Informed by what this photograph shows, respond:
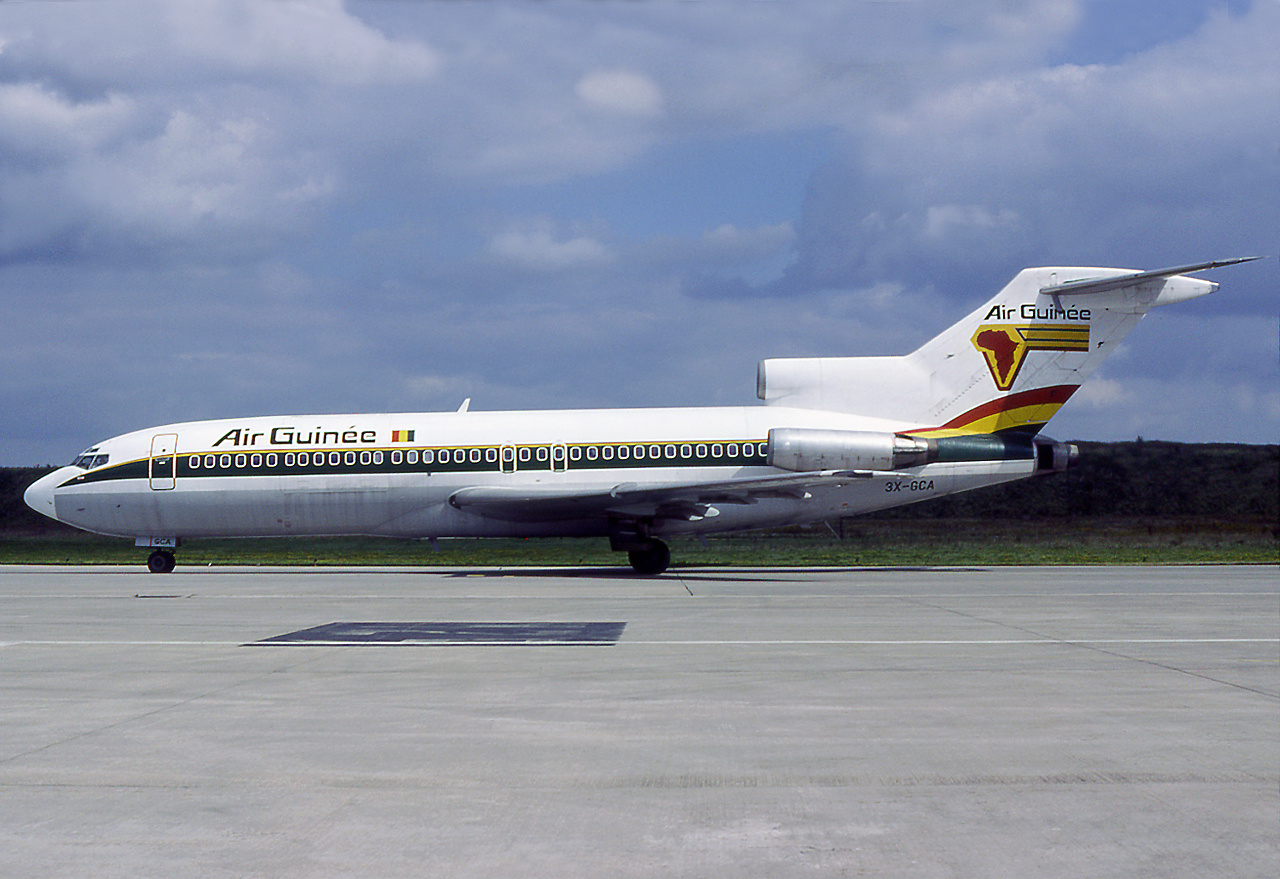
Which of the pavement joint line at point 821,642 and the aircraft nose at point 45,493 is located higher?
the aircraft nose at point 45,493

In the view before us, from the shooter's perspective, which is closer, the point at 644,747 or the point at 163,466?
the point at 644,747

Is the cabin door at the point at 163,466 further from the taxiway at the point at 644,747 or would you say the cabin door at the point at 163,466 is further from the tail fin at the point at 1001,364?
the tail fin at the point at 1001,364

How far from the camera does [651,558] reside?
26797mm

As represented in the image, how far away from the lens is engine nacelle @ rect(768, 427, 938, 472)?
26.0m

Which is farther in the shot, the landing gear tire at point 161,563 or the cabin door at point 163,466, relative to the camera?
the landing gear tire at point 161,563

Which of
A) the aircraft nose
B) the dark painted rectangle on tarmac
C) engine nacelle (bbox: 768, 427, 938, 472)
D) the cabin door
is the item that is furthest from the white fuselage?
the dark painted rectangle on tarmac

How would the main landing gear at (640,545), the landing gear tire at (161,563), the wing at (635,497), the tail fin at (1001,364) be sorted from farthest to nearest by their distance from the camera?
the landing gear tire at (161,563)
the tail fin at (1001,364)
the main landing gear at (640,545)
the wing at (635,497)

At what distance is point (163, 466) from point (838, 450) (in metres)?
17.2

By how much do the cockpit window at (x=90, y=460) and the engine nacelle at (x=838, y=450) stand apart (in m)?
17.6

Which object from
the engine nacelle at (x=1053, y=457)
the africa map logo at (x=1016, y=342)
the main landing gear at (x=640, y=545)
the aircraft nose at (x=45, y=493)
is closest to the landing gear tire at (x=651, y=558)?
the main landing gear at (x=640, y=545)

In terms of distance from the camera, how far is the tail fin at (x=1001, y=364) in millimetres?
27719

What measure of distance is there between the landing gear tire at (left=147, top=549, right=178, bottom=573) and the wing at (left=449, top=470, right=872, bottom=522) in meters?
7.79

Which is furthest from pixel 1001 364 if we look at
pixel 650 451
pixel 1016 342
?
pixel 650 451

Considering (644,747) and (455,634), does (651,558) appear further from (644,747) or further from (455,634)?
(644,747)
